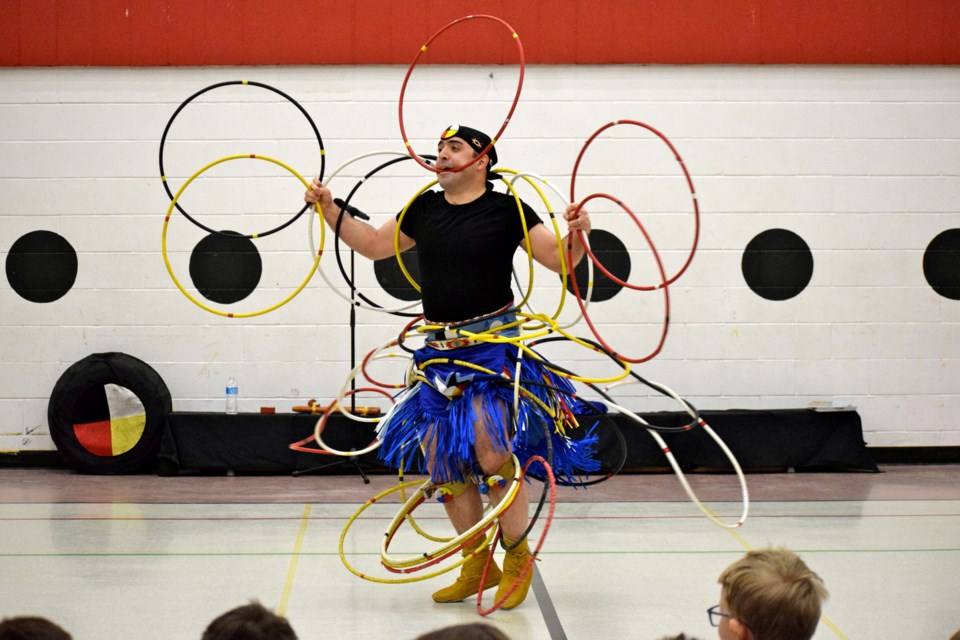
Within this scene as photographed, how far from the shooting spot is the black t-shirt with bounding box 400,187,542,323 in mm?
4086

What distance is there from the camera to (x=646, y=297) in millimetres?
7273

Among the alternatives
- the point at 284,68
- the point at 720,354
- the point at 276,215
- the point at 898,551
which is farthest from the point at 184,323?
the point at 898,551

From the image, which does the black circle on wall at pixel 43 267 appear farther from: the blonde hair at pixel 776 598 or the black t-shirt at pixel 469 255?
the blonde hair at pixel 776 598

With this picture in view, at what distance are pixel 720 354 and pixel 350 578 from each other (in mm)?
3702

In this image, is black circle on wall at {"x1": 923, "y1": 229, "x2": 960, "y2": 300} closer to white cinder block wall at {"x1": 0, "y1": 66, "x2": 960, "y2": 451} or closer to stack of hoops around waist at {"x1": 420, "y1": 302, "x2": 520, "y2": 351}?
white cinder block wall at {"x1": 0, "y1": 66, "x2": 960, "y2": 451}

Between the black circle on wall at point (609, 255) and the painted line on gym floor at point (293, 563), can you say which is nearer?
the painted line on gym floor at point (293, 563)

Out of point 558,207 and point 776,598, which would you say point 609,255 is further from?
point 776,598

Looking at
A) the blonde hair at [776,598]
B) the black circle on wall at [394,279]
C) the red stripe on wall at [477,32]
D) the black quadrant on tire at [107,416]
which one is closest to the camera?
the blonde hair at [776,598]

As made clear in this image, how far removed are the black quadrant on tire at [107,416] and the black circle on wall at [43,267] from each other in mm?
594

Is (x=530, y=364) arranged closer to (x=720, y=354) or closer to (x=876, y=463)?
(x=720, y=354)

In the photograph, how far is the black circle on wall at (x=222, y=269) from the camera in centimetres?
714

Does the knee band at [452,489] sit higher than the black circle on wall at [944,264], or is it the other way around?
the black circle on wall at [944,264]

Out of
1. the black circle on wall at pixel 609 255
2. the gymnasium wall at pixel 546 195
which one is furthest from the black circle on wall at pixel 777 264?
the black circle on wall at pixel 609 255

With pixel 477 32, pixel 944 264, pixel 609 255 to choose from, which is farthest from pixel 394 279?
pixel 944 264
